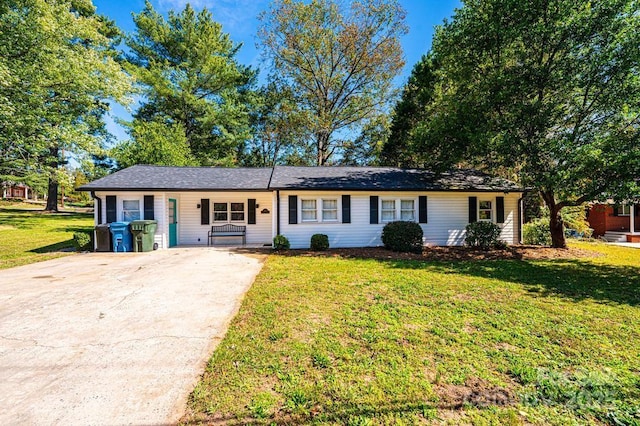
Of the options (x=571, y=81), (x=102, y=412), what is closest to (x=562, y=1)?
(x=571, y=81)

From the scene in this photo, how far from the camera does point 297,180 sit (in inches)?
478

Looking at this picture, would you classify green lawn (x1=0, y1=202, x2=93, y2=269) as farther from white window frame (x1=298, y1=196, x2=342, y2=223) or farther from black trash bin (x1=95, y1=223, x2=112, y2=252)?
white window frame (x1=298, y1=196, x2=342, y2=223)

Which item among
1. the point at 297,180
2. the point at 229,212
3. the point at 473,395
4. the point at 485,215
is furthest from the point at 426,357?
the point at 485,215

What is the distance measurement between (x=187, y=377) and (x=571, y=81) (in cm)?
1293

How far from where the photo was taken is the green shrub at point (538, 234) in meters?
13.2

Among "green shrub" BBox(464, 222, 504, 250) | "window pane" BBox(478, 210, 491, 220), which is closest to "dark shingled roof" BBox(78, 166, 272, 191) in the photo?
"green shrub" BBox(464, 222, 504, 250)

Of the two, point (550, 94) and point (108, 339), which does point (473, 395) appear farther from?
point (550, 94)

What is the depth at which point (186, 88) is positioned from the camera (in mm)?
23234

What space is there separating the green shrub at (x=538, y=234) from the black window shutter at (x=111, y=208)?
18.6 meters

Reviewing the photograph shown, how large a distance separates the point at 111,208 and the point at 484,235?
15115 mm

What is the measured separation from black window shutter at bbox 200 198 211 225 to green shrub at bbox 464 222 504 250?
1147 cm

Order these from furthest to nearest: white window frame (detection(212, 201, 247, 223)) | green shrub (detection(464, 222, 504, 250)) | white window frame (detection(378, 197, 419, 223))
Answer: white window frame (detection(212, 201, 247, 223)) → white window frame (detection(378, 197, 419, 223)) → green shrub (detection(464, 222, 504, 250))

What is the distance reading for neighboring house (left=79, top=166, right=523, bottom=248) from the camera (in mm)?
11258

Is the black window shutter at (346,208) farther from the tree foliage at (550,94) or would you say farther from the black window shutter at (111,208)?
the black window shutter at (111,208)
